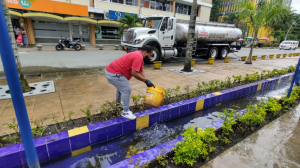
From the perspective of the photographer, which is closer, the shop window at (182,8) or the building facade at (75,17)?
the building facade at (75,17)

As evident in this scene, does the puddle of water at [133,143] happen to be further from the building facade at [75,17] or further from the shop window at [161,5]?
the shop window at [161,5]

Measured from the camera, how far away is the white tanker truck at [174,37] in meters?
8.44

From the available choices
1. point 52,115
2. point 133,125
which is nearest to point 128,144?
point 133,125

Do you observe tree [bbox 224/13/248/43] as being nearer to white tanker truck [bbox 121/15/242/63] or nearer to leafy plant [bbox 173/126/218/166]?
white tanker truck [bbox 121/15/242/63]

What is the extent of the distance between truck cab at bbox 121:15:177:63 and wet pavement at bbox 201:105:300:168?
6.42 m

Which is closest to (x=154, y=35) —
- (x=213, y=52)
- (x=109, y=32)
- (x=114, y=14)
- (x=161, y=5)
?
(x=213, y=52)

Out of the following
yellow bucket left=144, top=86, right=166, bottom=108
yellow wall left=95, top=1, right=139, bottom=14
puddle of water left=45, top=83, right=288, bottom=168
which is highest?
yellow wall left=95, top=1, right=139, bottom=14

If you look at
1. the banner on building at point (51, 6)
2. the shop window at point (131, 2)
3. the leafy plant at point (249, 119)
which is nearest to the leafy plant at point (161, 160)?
the leafy plant at point (249, 119)

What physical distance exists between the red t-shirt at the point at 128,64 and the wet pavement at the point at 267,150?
1807 mm

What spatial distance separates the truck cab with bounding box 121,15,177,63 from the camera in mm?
8219

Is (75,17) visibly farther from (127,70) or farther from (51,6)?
(127,70)

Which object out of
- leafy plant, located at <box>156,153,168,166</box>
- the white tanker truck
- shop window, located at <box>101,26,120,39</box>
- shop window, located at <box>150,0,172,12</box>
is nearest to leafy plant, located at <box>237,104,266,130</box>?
leafy plant, located at <box>156,153,168,166</box>

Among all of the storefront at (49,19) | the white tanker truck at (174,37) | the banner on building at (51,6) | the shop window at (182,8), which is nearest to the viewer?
the white tanker truck at (174,37)

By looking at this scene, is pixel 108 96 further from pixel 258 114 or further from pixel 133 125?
pixel 258 114
